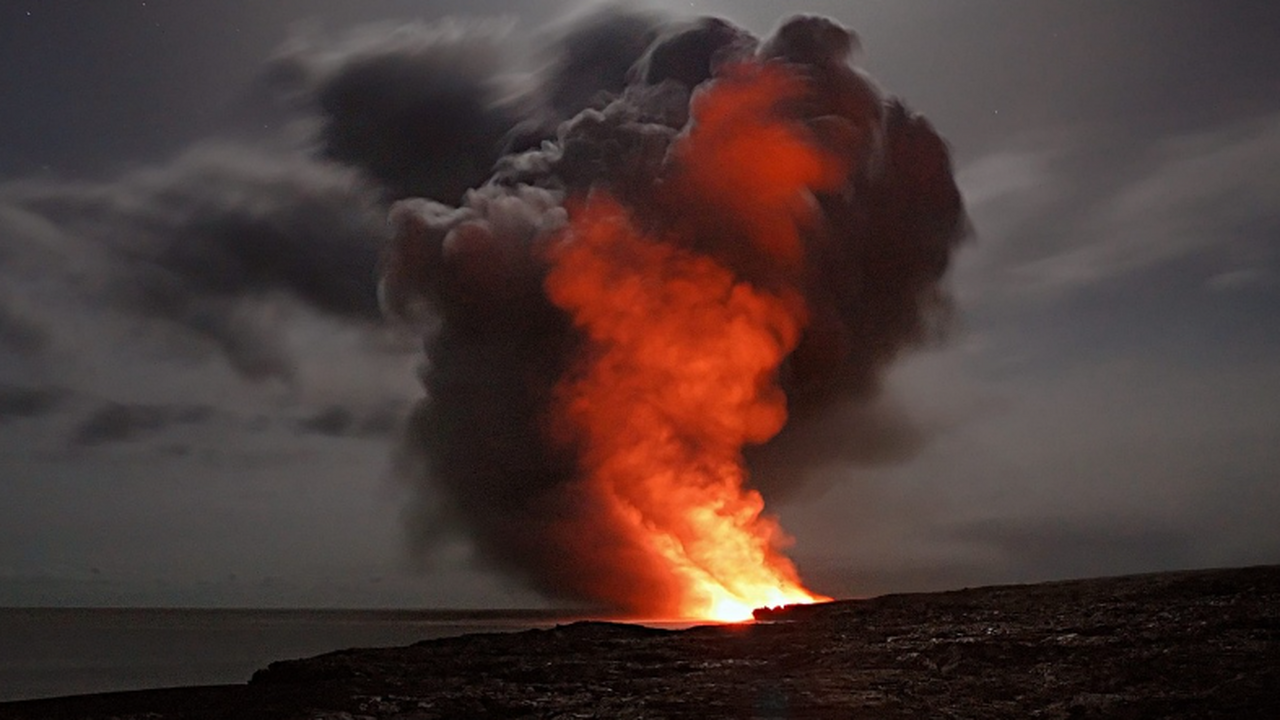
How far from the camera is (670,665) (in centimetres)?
2548

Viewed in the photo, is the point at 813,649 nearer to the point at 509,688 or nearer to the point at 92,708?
the point at 509,688

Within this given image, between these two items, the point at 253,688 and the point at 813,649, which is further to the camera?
the point at 813,649

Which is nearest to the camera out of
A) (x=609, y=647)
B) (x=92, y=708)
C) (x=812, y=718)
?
(x=812, y=718)

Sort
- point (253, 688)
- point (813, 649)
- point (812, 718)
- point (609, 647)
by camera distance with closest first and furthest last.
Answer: point (812, 718) < point (253, 688) < point (813, 649) < point (609, 647)

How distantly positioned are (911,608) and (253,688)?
1778 centimetres

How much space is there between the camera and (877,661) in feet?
79.9

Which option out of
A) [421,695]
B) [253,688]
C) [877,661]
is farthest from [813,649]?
[253,688]

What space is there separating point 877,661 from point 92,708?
1736 centimetres

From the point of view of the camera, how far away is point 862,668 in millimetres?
23797

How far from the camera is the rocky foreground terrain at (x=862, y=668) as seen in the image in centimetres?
1998

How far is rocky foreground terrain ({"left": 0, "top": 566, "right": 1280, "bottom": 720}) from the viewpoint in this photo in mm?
19984

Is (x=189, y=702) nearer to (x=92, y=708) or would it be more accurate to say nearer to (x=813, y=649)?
(x=92, y=708)

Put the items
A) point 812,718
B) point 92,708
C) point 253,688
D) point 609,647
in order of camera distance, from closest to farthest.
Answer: point 812,718
point 92,708
point 253,688
point 609,647

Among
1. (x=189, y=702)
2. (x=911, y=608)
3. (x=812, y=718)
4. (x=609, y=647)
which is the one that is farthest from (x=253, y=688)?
(x=911, y=608)
